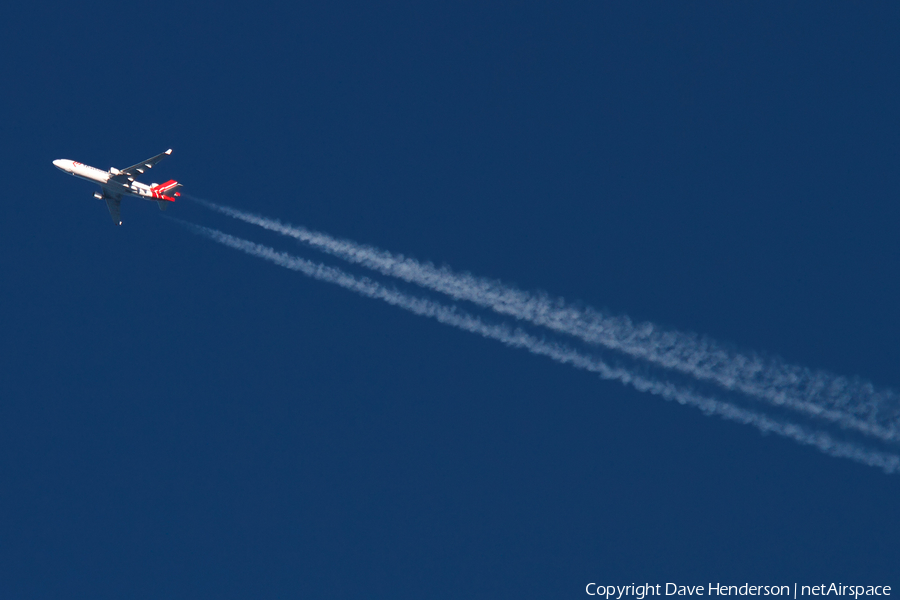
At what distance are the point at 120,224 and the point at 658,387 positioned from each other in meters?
53.7

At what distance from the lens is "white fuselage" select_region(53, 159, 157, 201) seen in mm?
78062

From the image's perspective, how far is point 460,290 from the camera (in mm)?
66438

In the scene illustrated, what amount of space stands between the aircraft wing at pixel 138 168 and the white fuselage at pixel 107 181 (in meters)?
0.39

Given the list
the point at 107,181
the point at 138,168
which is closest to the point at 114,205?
the point at 107,181

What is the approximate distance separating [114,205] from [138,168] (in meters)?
6.85

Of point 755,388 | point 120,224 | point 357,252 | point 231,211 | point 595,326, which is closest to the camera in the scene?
point 755,388

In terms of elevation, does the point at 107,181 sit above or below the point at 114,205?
below

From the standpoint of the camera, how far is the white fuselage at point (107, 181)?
7806cm

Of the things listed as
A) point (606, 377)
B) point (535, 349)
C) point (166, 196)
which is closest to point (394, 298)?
point (535, 349)

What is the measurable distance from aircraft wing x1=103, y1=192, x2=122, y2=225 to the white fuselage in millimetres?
3169

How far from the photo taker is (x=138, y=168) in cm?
7769

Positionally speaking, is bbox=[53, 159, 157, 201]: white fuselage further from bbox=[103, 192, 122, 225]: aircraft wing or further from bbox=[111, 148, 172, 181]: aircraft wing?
bbox=[103, 192, 122, 225]: aircraft wing

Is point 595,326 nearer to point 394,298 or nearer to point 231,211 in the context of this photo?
point 394,298

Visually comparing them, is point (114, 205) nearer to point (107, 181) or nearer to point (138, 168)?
point (107, 181)
